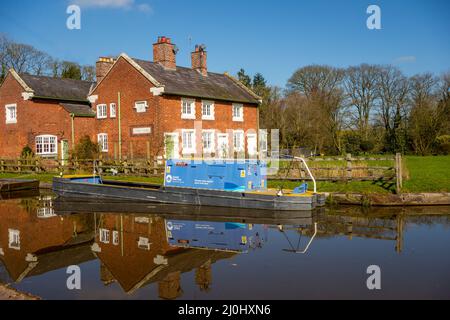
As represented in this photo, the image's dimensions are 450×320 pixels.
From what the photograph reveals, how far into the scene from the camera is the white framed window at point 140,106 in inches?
1125

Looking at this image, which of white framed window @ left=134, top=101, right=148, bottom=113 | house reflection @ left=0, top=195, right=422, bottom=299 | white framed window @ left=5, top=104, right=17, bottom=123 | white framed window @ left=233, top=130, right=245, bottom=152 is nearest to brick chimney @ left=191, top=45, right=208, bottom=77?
white framed window @ left=233, top=130, right=245, bottom=152

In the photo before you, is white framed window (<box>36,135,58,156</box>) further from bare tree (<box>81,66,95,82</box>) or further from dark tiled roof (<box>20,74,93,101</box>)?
bare tree (<box>81,66,95,82</box>)

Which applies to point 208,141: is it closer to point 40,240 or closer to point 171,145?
point 171,145

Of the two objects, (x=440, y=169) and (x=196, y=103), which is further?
(x=196, y=103)

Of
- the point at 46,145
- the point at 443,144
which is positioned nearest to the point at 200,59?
the point at 46,145

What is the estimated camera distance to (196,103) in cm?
2998

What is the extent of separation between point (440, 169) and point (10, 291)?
22261 millimetres

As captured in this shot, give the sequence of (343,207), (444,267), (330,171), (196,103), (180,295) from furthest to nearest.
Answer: (196,103) → (330,171) → (343,207) → (444,267) → (180,295)

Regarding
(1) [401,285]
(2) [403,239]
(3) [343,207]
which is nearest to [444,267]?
(1) [401,285]

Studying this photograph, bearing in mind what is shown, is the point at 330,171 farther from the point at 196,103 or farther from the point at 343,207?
the point at 196,103

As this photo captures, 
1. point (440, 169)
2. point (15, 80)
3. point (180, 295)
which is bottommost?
point (180, 295)

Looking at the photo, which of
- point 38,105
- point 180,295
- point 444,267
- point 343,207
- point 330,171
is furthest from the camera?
point 38,105

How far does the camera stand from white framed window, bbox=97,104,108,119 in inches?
1233

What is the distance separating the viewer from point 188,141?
29500 mm
